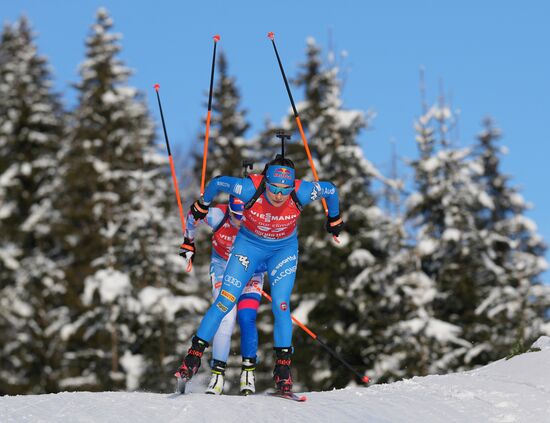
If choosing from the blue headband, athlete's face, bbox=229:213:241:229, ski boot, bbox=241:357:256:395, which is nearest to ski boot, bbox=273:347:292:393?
ski boot, bbox=241:357:256:395

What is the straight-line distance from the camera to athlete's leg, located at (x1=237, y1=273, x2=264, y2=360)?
8.38 meters

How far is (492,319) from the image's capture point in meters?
24.1

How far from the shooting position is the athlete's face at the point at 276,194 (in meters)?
7.60

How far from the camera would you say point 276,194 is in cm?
761

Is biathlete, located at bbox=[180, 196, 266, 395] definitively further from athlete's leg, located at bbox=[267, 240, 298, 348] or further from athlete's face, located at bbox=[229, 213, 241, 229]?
athlete's leg, located at bbox=[267, 240, 298, 348]

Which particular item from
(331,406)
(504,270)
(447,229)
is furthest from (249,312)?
(504,270)

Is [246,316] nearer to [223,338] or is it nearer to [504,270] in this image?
[223,338]

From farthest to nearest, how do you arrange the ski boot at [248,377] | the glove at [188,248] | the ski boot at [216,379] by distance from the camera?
the glove at [188,248] → the ski boot at [248,377] → the ski boot at [216,379]

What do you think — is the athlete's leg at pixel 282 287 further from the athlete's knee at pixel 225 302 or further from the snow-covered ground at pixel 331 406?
the snow-covered ground at pixel 331 406

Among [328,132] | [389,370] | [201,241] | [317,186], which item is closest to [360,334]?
[389,370]

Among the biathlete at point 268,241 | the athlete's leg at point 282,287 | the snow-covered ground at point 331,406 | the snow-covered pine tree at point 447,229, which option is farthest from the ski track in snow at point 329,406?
the snow-covered pine tree at point 447,229

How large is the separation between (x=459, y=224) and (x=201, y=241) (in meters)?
9.67

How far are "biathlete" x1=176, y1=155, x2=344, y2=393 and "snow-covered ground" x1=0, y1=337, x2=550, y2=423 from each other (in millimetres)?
587

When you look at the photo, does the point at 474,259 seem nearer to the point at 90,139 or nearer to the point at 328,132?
the point at 328,132
